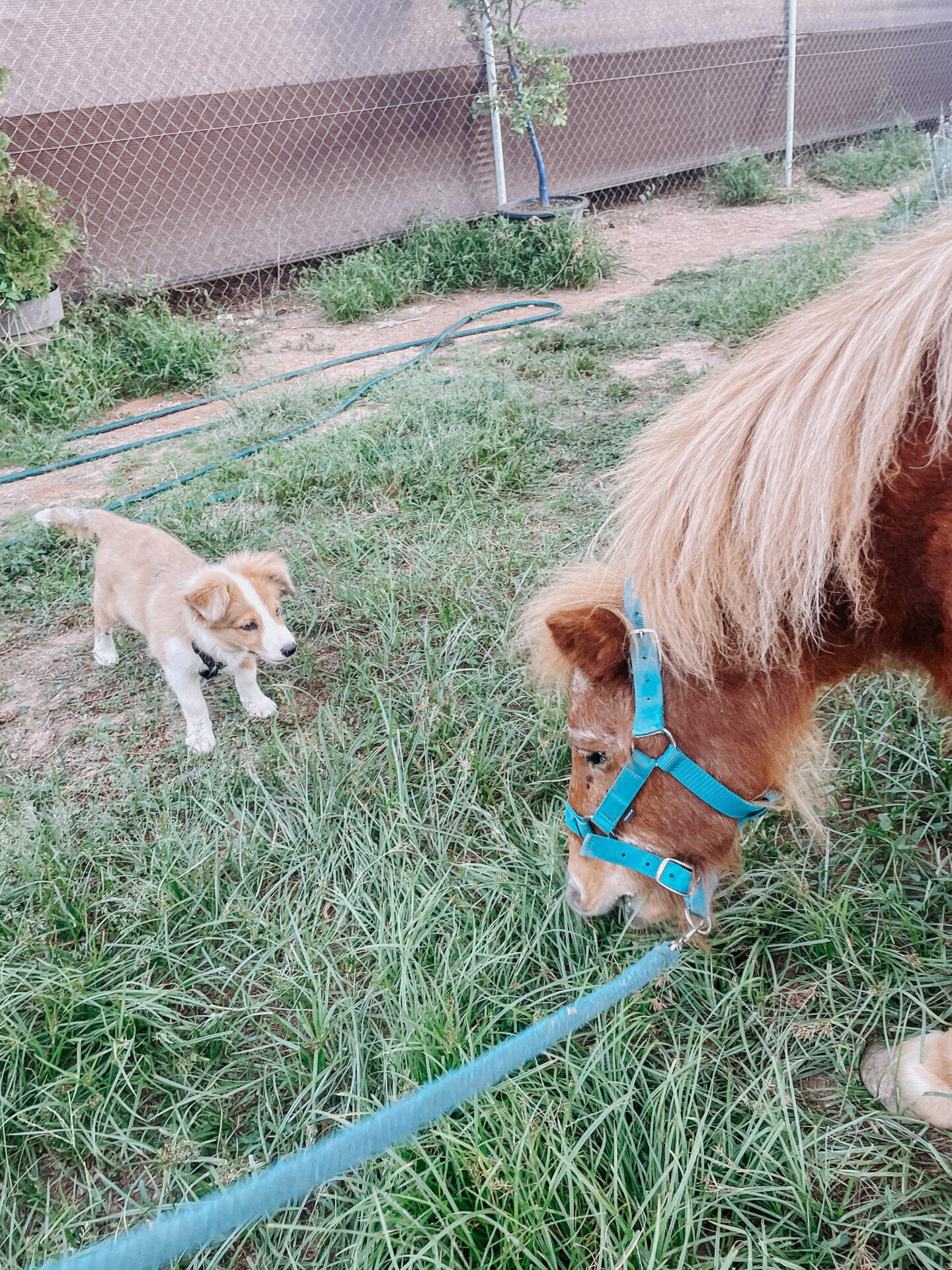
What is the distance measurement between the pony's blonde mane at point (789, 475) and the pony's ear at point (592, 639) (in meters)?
0.07

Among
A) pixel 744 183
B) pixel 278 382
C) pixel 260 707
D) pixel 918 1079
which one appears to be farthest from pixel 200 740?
pixel 744 183

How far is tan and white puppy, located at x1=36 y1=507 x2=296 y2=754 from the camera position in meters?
2.80

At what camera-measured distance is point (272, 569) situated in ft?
9.57

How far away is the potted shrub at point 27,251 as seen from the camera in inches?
217

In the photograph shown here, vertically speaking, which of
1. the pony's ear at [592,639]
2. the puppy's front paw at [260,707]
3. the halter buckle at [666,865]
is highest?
the pony's ear at [592,639]

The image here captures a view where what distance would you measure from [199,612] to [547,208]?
661 cm

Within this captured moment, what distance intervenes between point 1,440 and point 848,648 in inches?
223

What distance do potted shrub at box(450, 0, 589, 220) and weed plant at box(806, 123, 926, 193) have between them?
4331mm

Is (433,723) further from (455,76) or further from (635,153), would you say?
(635,153)

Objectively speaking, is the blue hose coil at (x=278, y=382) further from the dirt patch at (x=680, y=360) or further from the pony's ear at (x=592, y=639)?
the pony's ear at (x=592, y=639)

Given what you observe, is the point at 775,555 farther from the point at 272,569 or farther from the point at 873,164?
the point at 873,164

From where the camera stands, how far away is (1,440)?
5.48m

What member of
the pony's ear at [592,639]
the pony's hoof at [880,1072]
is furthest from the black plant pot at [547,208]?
the pony's hoof at [880,1072]

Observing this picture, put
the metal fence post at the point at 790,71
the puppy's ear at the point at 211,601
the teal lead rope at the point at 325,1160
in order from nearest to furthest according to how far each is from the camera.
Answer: the teal lead rope at the point at 325,1160, the puppy's ear at the point at 211,601, the metal fence post at the point at 790,71
